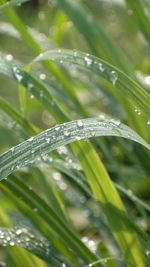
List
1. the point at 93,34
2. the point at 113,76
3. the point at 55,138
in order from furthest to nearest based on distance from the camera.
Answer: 1. the point at 93,34
2. the point at 113,76
3. the point at 55,138

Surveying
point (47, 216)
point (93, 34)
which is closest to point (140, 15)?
point (93, 34)

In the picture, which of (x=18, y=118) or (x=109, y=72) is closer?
(x=109, y=72)

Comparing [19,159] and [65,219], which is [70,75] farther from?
[19,159]

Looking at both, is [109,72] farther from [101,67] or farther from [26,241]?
[26,241]

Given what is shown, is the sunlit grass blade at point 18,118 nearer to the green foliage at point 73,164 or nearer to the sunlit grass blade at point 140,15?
the green foliage at point 73,164

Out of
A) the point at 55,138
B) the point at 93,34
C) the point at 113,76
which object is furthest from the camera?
the point at 93,34

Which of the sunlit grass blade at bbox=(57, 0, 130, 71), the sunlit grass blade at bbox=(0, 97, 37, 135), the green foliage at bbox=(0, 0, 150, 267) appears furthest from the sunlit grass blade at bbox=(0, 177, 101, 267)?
the sunlit grass blade at bbox=(57, 0, 130, 71)

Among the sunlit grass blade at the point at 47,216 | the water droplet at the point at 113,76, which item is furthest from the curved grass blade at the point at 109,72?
the sunlit grass blade at the point at 47,216
